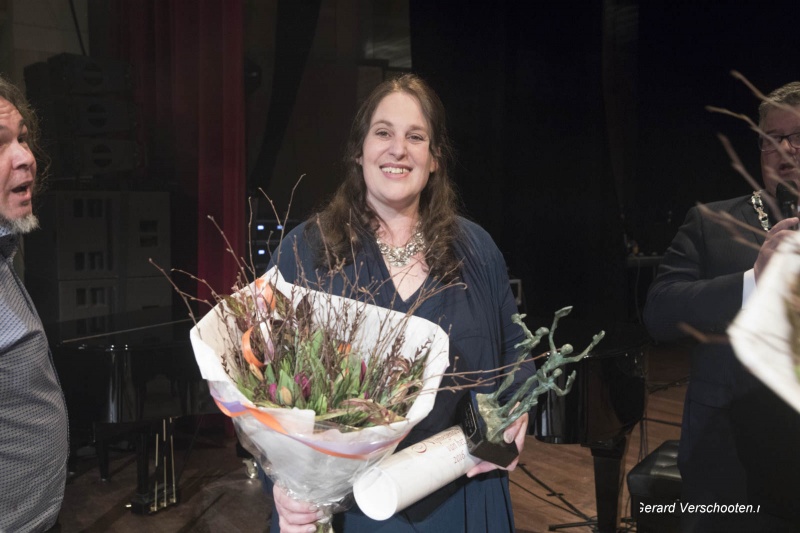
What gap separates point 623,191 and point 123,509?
6462 millimetres

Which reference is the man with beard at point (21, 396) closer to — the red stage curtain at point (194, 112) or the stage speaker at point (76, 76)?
the stage speaker at point (76, 76)

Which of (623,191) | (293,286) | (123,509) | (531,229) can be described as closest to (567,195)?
(531,229)

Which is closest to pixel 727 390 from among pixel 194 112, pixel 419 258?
pixel 419 258

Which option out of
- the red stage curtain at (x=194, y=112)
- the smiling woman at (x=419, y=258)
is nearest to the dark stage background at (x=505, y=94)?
the red stage curtain at (x=194, y=112)

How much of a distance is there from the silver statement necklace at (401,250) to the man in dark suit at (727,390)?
24.3 inches

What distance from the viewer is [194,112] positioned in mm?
5250

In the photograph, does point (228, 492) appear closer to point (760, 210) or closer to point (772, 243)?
→ point (760, 210)

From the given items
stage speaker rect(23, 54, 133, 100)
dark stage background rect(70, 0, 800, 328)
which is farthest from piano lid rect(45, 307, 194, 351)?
stage speaker rect(23, 54, 133, 100)

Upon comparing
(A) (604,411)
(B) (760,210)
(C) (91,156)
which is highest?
(C) (91,156)

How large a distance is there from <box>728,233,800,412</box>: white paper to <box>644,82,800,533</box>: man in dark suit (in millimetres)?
821

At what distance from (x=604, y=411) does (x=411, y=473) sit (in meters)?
1.84

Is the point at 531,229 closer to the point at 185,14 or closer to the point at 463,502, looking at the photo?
the point at 185,14

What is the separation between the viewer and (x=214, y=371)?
119 centimetres

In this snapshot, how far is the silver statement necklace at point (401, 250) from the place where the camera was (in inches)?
70.6
